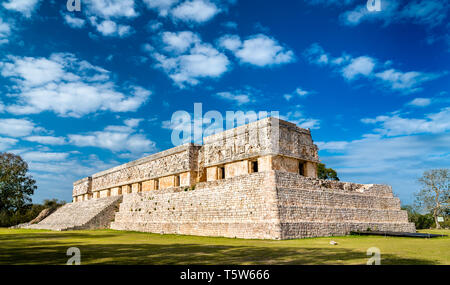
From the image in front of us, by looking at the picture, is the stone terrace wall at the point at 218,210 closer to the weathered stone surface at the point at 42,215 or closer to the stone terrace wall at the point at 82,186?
the stone terrace wall at the point at 82,186

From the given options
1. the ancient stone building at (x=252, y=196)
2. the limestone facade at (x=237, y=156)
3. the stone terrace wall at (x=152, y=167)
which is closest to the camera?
the ancient stone building at (x=252, y=196)

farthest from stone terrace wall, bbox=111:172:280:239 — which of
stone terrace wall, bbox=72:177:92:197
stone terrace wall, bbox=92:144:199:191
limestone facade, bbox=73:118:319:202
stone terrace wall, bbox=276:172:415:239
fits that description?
stone terrace wall, bbox=72:177:92:197

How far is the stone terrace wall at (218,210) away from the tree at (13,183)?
58.3 ft

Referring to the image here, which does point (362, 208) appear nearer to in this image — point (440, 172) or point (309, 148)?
point (309, 148)

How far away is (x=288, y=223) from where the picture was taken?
11305mm

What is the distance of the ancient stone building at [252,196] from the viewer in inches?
476

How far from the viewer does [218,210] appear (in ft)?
44.4

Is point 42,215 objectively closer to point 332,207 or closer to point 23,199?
point 23,199

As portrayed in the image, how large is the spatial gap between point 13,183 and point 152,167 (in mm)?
16794

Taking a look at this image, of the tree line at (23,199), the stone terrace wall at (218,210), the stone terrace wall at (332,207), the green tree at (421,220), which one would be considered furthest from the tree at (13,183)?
the green tree at (421,220)

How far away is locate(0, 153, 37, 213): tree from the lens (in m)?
29.4

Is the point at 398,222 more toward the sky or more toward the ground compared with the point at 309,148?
more toward the ground

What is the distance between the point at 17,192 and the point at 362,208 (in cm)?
2994
